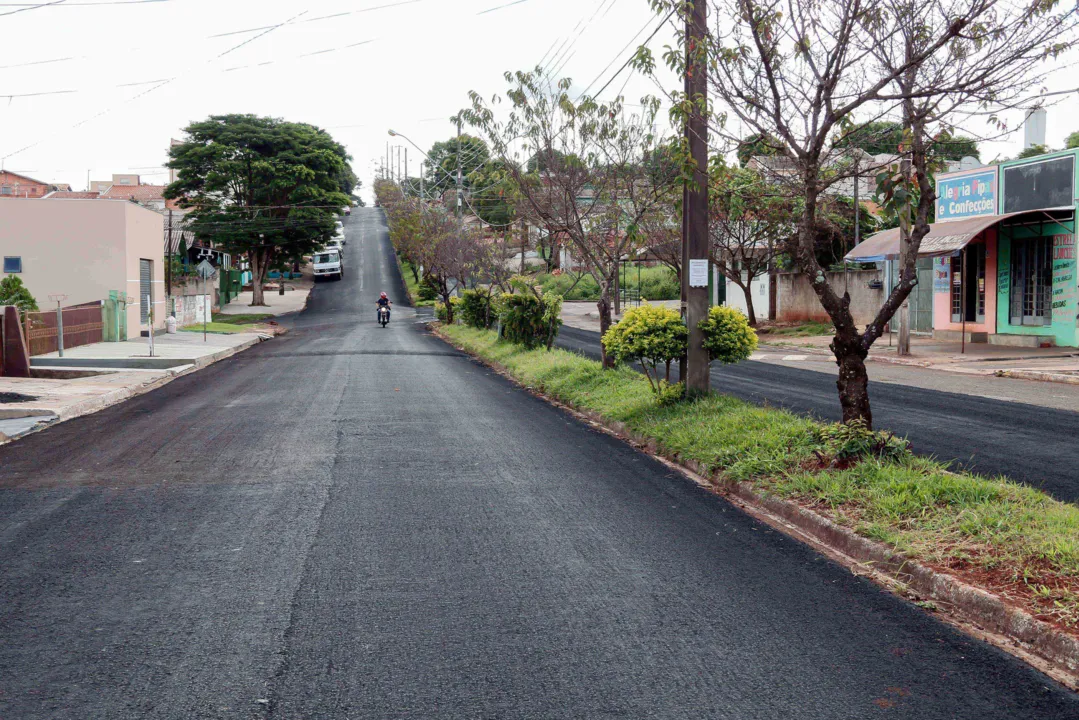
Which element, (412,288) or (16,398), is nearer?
(16,398)

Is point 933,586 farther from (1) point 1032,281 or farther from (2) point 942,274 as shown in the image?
(2) point 942,274

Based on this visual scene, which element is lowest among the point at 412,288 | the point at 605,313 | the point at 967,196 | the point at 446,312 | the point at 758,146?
the point at 605,313

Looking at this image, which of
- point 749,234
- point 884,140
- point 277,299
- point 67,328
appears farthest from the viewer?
point 277,299

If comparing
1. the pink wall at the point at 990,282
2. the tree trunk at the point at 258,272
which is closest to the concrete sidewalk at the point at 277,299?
the tree trunk at the point at 258,272

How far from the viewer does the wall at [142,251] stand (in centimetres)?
3381

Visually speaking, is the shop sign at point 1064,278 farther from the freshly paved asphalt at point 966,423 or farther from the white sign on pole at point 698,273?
the white sign on pole at point 698,273

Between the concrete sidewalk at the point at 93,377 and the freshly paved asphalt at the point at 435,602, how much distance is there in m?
4.25

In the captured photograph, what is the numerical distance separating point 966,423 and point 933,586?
7373 mm

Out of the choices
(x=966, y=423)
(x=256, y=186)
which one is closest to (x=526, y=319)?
(x=966, y=423)

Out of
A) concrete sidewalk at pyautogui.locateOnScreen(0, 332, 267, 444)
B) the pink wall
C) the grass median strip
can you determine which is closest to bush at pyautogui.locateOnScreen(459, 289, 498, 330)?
concrete sidewalk at pyautogui.locateOnScreen(0, 332, 267, 444)

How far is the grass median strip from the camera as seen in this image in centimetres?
549

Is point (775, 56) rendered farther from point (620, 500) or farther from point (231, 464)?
point (231, 464)

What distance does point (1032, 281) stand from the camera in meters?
24.9

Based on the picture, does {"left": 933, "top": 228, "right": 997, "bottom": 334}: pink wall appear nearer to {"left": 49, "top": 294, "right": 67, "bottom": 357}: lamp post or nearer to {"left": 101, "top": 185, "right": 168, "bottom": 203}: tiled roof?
{"left": 49, "top": 294, "right": 67, "bottom": 357}: lamp post
